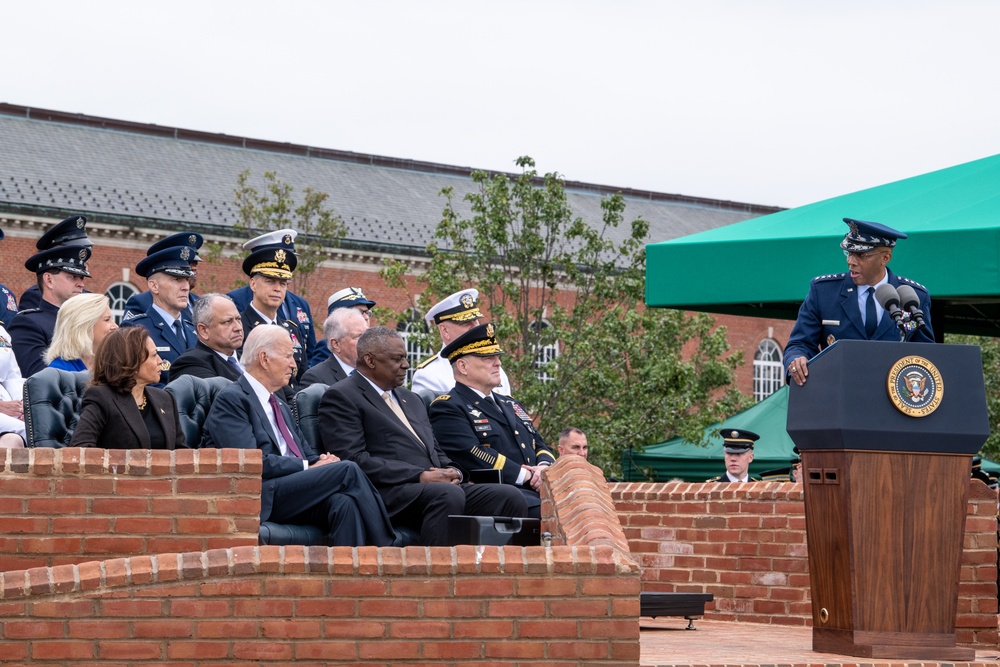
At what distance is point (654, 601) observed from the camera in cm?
851

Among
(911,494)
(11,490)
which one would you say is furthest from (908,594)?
(11,490)

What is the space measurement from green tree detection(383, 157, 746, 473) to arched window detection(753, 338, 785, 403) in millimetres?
23324

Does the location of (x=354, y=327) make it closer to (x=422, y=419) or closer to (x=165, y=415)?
(x=422, y=419)

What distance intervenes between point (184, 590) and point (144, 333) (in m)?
1.58

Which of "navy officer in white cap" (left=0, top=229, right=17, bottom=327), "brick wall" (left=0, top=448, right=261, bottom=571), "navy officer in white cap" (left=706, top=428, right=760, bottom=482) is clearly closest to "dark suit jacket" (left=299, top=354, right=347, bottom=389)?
"navy officer in white cap" (left=0, top=229, right=17, bottom=327)

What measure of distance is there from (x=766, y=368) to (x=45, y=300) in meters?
43.0

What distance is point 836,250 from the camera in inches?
378

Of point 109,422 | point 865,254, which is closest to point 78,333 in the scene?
point 109,422

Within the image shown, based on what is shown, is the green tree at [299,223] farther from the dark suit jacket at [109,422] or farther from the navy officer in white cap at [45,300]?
the dark suit jacket at [109,422]

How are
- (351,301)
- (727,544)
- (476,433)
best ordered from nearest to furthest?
(476,433), (727,544), (351,301)

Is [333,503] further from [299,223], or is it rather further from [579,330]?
[299,223]

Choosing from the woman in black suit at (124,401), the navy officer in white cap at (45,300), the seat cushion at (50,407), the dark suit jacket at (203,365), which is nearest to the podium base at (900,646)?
the woman in black suit at (124,401)

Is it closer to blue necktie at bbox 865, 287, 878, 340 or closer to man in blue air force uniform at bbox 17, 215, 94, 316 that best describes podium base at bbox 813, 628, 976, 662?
blue necktie at bbox 865, 287, 878, 340

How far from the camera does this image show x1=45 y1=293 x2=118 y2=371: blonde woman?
7.73 meters
